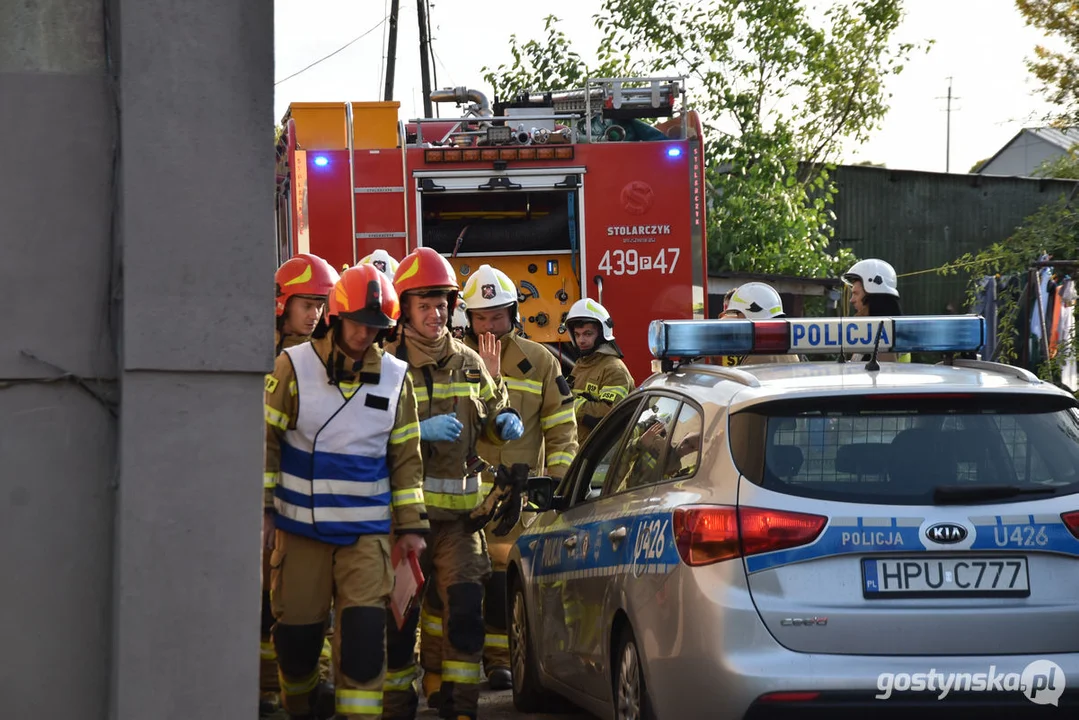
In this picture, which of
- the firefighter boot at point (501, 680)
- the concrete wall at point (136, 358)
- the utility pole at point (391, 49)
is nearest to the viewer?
the concrete wall at point (136, 358)

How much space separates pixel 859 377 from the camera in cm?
531

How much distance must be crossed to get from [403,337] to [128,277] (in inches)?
109

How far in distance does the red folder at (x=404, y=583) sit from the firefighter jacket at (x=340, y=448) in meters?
0.16

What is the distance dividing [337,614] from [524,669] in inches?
58.5

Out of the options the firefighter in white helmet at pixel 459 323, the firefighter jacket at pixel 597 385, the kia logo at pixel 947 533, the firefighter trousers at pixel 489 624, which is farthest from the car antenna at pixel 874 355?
the firefighter jacket at pixel 597 385

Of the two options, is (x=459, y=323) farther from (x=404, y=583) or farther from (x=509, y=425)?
(x=404, y=583)

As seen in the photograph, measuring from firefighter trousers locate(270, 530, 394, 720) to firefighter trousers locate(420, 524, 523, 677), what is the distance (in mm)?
1082

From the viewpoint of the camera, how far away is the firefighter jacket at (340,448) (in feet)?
19.6

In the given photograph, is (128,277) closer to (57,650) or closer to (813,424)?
(57,650)

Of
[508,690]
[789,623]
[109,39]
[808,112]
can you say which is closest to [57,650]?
[109,39]

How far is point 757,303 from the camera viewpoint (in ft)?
34.2

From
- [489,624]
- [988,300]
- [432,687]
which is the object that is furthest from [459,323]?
[988,300]

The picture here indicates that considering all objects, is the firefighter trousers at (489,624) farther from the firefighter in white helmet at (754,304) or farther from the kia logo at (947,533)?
the kia logo at (947,533)

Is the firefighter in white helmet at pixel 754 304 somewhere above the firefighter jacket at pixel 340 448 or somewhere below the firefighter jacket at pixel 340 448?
above
